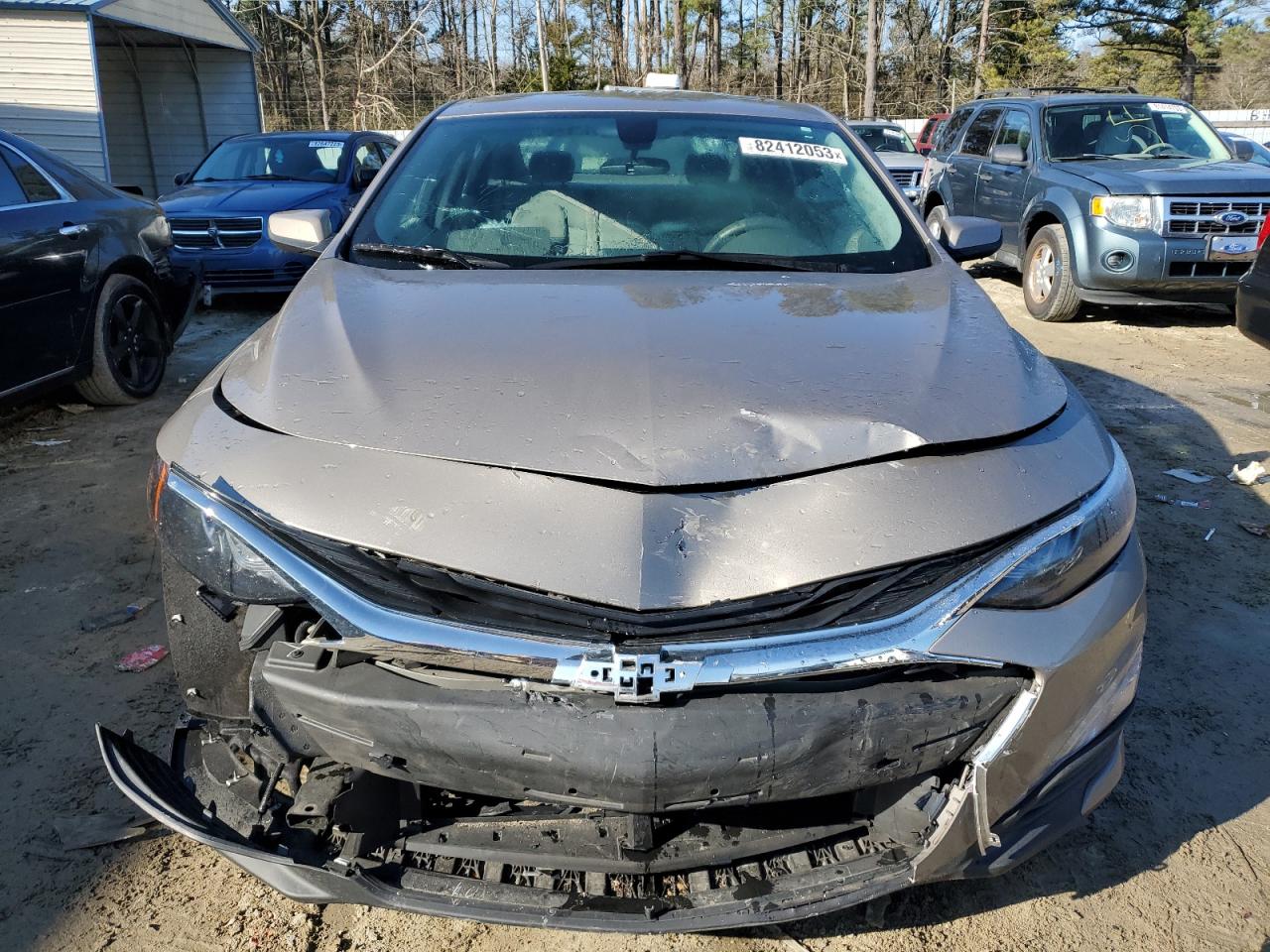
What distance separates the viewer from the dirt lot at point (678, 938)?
2000mm

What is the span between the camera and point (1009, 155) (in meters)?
8.61

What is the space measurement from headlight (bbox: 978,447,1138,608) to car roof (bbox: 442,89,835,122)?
2.11 metres

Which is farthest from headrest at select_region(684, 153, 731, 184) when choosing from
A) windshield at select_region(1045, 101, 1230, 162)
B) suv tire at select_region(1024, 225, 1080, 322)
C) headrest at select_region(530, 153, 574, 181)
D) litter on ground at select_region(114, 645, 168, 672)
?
windshield at select_region(1045, 101, 1230, 162)

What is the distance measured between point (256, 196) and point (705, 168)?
6764 mm

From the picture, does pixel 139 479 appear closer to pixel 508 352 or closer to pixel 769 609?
pixel 508 352

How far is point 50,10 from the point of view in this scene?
13945mm

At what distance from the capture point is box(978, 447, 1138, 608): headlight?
1.65 meters

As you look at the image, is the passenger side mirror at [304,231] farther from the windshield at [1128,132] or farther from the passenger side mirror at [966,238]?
the windshield at [1128,132]

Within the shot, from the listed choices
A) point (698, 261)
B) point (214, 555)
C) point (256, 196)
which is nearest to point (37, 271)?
point (698, 261)

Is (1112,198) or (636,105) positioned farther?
(1112,198)

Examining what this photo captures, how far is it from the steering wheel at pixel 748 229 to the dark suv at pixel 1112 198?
226 inches

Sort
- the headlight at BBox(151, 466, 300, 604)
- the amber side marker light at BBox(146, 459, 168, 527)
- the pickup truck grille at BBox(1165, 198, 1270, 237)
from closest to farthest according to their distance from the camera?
1. the headlight at BBox(151, 466, 300, 604)
2. the amber side marker light at BBox(146, 459, 168, 527)
3. the pickup truck grille at BBox(1165, 198, 1270, 237)

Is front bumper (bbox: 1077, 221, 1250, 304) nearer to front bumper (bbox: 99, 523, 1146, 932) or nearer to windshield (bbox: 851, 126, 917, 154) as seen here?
front bumper (bbox: 99, 523, 1146, 932)

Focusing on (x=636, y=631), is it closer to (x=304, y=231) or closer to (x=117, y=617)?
(x=304, y=231)
